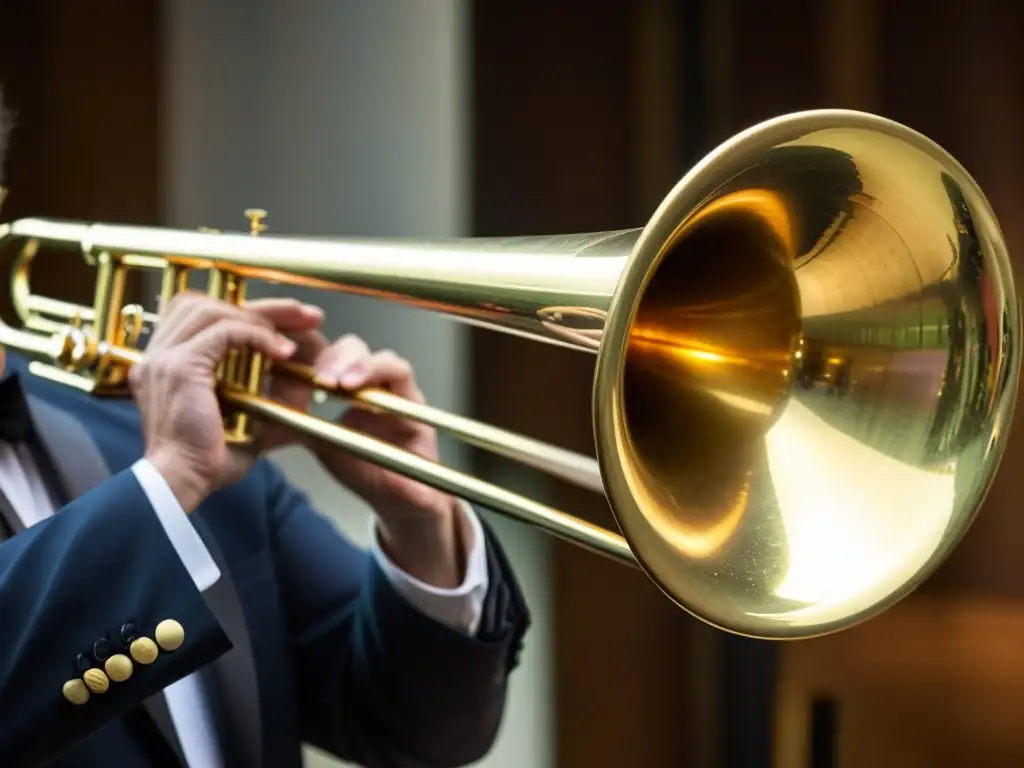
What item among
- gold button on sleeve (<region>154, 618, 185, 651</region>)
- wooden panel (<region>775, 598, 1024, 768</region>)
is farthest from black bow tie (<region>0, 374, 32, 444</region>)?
wooden panel (<region>775, 598, 1024, 768</region>)

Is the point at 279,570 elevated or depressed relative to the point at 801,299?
depressed

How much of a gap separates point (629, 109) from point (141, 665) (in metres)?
0.97

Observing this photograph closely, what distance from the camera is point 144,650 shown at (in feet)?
2.11

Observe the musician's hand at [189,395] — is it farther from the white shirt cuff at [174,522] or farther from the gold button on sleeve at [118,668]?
the gold button on sleeve at [118,668]

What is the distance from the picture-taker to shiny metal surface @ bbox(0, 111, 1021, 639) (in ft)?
1.87

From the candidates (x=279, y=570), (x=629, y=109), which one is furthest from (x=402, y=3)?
(x=279, y=570)

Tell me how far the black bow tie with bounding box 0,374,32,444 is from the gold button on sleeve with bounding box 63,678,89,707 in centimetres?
23

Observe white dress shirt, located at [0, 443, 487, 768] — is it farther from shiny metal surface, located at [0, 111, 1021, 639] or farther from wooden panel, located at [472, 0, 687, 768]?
wooden panel, located at [472, 0, 687, 768]

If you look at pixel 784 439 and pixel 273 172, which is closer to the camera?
pixel 784 439

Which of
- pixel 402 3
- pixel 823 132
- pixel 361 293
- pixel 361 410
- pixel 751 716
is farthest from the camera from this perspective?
pixel 402 3

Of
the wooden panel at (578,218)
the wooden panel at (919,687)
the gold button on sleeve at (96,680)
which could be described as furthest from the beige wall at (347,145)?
the gold button on sleeve at (96,680)

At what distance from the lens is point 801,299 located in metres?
0.70

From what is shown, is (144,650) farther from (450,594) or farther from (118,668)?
(450,594)

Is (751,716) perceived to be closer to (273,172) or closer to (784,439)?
(784,439)
